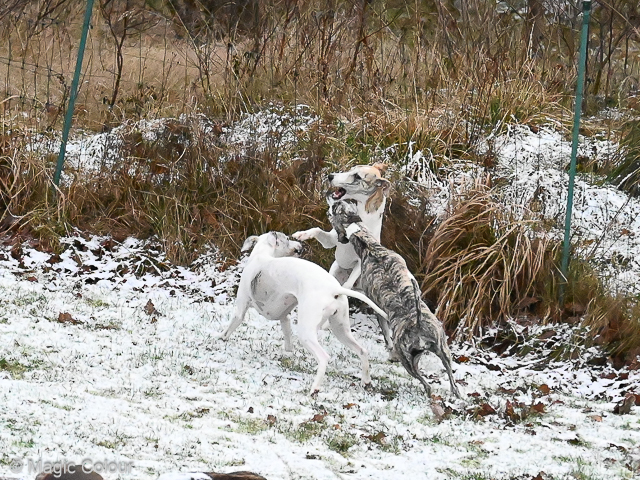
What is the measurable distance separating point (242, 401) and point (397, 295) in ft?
4.46

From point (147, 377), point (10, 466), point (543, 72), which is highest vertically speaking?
point (543, 72)

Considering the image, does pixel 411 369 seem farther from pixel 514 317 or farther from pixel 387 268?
pixel 514 317

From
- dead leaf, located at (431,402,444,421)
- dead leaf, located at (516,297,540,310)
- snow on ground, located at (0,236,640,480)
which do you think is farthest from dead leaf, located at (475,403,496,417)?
dead leaf, located at (516,297,540,310)

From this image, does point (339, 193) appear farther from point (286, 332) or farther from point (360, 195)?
point (286, 332)

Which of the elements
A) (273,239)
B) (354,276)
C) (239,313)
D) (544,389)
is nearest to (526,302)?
(544,389)

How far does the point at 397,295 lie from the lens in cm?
635

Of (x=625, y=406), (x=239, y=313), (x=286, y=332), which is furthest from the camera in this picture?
(x=286, y=332)

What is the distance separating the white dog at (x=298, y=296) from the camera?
19.6ft

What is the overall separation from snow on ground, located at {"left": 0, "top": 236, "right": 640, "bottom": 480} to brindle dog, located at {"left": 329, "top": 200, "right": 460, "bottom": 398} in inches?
12.8

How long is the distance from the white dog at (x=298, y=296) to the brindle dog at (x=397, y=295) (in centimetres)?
20

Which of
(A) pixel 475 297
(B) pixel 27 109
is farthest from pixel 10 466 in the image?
(B) pixel 27 109

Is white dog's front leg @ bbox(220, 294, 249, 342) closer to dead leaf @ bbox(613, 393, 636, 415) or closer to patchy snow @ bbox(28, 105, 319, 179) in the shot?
dead leaf @ bbox(613, 393, 636, 415)

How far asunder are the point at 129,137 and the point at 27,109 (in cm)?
132

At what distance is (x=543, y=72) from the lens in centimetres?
1037
